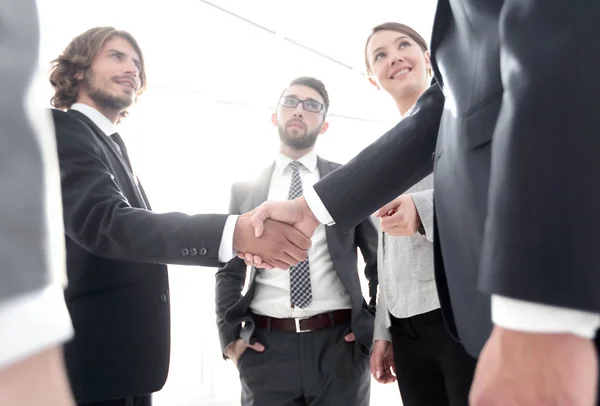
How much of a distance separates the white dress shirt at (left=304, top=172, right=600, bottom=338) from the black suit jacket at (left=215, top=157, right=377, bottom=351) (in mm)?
1693

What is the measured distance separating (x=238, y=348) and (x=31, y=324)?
6.54ft

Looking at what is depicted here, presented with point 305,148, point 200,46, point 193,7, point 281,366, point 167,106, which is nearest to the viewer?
point 281,366

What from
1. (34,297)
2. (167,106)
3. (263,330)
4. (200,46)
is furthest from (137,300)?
(167,106)

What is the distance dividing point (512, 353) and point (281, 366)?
1.76 meters

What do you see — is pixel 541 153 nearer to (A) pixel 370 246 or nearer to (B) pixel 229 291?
(A) pixel 370 246

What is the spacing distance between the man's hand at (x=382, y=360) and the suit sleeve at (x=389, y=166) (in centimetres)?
94

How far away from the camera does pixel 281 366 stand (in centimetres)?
212

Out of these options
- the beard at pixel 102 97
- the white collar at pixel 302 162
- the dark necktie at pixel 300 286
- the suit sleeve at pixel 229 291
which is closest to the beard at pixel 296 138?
the white collar at pixel 302 162

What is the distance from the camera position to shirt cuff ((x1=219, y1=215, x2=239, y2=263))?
Answer: 61.6 inches

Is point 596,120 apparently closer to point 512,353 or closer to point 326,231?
point 512,353

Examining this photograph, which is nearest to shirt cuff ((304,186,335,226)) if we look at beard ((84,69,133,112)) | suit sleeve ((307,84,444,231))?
suit sleeve ((307,84,444,231))

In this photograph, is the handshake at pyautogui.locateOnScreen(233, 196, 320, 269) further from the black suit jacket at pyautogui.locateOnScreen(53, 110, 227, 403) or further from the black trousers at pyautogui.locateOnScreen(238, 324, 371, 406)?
the black trousers at pyautogui.locateOnScreen(238, 324, 371, 406)

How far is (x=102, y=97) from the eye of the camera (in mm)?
2121

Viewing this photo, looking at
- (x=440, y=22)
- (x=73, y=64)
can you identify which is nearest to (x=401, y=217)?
(x=440, y=22)
